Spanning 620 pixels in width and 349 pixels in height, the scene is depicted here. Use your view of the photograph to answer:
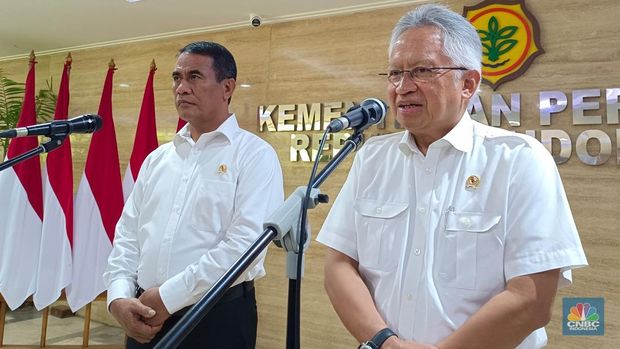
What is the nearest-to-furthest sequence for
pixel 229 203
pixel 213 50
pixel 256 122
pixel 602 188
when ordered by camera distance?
pixel 229 203, pixel 213 50, pixel 602 188, pixel 256 122

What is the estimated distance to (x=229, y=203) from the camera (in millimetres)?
1791

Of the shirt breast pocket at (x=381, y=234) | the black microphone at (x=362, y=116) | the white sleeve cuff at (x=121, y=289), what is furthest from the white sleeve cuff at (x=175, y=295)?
the black microphone at (x=362, y=116)

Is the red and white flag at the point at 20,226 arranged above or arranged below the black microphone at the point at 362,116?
below

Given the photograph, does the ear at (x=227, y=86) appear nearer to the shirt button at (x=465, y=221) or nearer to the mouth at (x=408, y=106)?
the mouth at (x=408, y=106)

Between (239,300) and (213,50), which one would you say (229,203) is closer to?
(239,300)

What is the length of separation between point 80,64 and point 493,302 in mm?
4945

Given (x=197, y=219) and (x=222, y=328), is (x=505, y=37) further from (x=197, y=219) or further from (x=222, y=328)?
(x=222, y=328)

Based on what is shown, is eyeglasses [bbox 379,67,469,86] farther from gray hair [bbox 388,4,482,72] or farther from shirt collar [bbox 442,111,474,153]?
shirt collar [bbox 442,111,474,153]

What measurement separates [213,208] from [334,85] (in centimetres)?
203

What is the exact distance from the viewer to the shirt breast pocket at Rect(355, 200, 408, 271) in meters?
1.25

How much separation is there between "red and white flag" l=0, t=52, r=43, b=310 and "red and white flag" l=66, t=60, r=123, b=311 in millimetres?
281

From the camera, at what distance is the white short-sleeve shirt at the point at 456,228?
1.10m

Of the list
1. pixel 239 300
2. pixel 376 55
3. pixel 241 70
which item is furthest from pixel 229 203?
pixel 241 70

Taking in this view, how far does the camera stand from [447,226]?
1.18m
